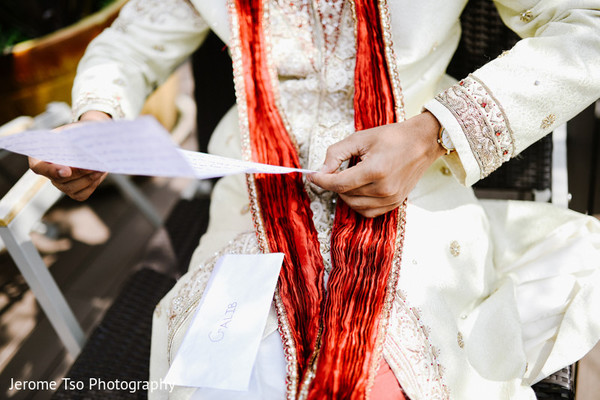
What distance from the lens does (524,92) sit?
29.2 inches

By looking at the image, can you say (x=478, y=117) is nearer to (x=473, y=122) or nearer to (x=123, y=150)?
(x=473, y=122)

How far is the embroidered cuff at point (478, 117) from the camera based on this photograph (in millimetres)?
734

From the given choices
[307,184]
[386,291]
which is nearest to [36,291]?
[307,184]

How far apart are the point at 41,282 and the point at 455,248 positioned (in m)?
0.85

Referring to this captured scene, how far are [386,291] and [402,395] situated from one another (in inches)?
5.5

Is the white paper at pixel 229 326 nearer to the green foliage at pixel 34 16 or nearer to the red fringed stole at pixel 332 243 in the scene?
the red fringed stole at pixel 332 243

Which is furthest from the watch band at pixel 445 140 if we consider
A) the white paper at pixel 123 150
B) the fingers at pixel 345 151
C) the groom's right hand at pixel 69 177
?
the groom's right hand at pixel 69 177

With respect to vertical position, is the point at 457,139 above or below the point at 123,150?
below

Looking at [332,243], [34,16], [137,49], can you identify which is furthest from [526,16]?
[34,16]

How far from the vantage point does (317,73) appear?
3.01 feet

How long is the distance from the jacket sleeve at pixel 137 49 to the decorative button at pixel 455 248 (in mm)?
669

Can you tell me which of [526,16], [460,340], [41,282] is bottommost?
[41,282]

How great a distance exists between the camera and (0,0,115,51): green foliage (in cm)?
190

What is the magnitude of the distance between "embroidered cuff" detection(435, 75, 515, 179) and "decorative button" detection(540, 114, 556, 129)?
0.19 ft
